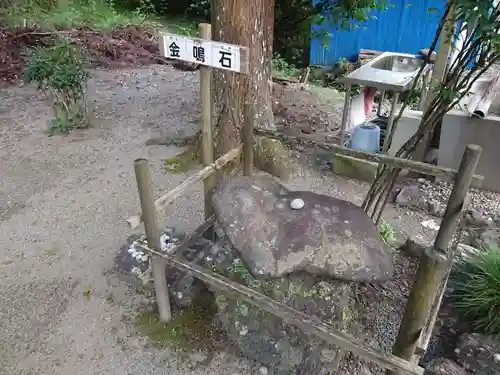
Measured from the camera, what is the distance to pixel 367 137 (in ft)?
14.6

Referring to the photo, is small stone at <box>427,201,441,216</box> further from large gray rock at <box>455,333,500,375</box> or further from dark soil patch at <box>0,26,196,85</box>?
dark soil patch at <box>0,26,196,85</box>

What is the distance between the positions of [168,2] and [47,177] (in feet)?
30.9

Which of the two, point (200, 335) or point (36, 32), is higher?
point (36, 32)

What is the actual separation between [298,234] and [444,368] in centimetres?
104

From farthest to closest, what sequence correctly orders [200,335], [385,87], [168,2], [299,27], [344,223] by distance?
[168,2]
[299,27]
[385,87]
[200,335]
[344,223]

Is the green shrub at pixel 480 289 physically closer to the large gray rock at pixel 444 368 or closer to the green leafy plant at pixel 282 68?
the large gray rock at pixel 444 368

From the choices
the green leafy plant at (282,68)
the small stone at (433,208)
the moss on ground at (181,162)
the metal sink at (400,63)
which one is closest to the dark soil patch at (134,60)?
the green leafy plant at (282,68)

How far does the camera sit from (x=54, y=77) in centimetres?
523

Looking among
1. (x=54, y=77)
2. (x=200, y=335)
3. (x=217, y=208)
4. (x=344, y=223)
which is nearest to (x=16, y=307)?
(x=200, y=335)

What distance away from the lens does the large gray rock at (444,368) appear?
2.26 m

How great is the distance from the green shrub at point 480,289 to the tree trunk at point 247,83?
2.12 m

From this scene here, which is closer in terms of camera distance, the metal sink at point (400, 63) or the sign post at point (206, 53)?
the sign post at point (206, 53)

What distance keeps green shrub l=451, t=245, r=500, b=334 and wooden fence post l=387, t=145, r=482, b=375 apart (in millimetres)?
827

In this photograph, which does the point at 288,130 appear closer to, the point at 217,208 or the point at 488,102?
the point at 488,102
